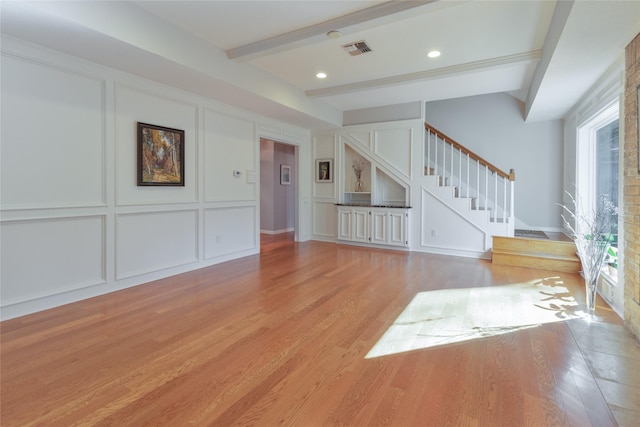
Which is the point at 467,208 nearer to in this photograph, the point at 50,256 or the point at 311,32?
the point at 311,32

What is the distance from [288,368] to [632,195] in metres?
3.21

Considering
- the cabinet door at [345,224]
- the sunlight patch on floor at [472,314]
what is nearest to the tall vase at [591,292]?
the sunlight patch on floor at [472,314]

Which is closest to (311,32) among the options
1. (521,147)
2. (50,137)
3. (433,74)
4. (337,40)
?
(337,40)

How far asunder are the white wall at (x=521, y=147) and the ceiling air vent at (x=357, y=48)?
4.03 meters

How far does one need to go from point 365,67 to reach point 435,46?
1.01m

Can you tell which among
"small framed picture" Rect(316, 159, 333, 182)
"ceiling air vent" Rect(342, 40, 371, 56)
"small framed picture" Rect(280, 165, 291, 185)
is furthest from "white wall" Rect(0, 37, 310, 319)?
"small framed picture" Rect(280, 165, 291, 185)

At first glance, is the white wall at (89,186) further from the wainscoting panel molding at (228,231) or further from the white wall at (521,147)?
the white wall at (521,147)

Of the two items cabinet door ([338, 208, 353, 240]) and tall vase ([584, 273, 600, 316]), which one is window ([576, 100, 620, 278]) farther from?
cabinet door ([338, 208, 353, 240])

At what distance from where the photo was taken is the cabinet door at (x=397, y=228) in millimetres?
6223

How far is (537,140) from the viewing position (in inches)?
253

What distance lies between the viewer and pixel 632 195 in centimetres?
280

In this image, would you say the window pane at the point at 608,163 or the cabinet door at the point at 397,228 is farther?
the cabinet door at the point at 397,228

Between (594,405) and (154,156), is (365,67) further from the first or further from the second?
(594,405)

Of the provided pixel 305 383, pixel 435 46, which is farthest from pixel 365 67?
pixel 305 383
